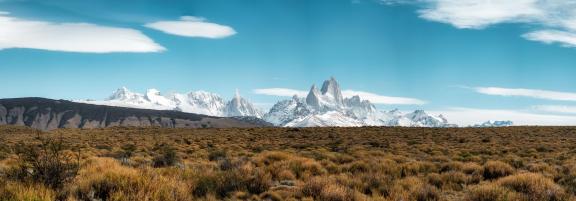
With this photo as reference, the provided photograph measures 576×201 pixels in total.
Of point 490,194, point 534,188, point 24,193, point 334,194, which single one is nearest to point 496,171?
point 534,188

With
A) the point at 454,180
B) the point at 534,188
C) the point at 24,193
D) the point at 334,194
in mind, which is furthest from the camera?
the point at 454,180

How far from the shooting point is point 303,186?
11.5 meters

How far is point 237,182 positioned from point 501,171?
29.3ft

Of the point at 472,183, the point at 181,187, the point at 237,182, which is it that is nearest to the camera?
the point at 181,187

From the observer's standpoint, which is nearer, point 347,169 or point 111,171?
point 111,171

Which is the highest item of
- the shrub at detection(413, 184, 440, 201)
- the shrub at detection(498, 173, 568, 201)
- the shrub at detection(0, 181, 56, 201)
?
the shrub at detection(498, 173, 568, 201)

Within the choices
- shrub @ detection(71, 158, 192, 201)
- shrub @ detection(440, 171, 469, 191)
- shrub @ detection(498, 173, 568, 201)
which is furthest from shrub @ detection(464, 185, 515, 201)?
shrub @ detection(71, 158, 192, 201)

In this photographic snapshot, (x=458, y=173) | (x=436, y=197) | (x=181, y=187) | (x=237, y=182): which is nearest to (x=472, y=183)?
(x=458, y=173)

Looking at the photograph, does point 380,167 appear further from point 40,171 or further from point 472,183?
point 40,171

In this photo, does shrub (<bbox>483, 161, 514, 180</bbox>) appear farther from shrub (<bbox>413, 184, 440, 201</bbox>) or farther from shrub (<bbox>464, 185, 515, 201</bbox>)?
shrub (<bbox>413, 184, 440, 201</bbox>)

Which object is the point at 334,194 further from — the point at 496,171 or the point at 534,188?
the point at 496,171

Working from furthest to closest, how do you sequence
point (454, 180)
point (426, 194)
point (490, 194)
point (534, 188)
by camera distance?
point (454, 180), point (534, 188), point (426, 194), point (490, 194)

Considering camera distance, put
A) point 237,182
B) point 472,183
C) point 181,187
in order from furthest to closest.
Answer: point 472,183 → point 237,182 → point 181,187

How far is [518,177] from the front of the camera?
12609 millimetres
